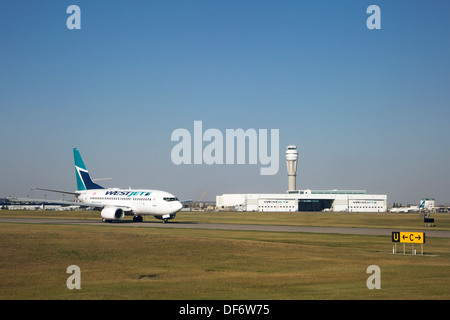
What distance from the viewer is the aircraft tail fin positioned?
285ft

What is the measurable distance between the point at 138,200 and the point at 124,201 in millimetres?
3111

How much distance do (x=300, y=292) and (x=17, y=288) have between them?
12.7m

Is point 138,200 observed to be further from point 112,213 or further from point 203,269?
point 203,269

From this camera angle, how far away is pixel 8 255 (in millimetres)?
29469

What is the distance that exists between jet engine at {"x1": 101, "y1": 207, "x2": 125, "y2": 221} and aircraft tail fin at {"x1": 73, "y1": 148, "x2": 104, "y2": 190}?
1147cm

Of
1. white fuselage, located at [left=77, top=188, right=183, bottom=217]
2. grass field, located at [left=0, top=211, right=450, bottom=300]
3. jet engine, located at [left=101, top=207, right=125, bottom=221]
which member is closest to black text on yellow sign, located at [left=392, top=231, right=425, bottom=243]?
grass field, located at [left=0, top=211, right=450, bottom=300]

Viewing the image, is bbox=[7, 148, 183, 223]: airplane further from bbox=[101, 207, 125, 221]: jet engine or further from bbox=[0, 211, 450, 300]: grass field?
bbox=[0, 211, 450, 300]: grass field

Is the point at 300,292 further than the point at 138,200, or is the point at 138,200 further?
the point at 138,200

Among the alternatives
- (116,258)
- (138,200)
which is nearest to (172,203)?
(138,200)

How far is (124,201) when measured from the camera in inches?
3100

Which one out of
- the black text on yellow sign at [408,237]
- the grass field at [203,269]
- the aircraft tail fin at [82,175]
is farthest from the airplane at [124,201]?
the black text on yellow sign at [408,237]
